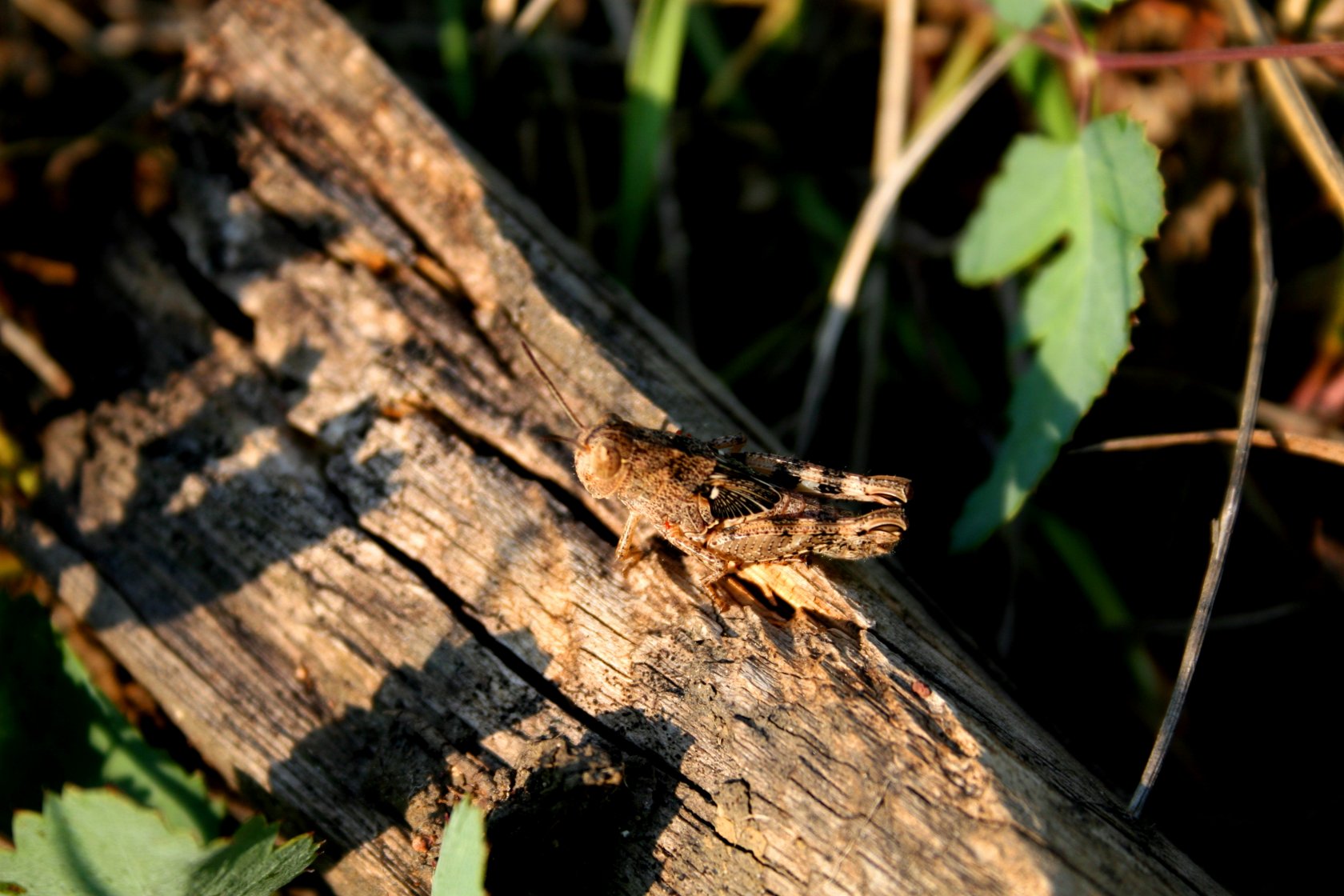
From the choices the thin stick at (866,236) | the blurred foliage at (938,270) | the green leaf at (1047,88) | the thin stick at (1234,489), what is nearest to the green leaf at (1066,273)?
the blurred foliage at (938,270)

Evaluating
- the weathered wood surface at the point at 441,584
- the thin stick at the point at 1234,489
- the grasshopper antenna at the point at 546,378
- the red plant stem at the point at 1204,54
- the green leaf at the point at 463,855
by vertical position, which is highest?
the red plant stem at the point at 1204,54

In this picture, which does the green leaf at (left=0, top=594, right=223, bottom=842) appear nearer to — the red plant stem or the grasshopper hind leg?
the grasshopper hind leg

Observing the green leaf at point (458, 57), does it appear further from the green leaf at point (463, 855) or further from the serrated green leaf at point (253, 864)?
the green leaf at point (463, 855)

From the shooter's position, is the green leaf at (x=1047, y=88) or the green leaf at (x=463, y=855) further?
the green leaf at (x=1047, y=88)

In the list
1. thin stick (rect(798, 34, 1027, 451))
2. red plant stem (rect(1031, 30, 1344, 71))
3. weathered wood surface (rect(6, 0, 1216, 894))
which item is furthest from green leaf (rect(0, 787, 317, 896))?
red plant stem (rect(1031, 30, 1344, 71))

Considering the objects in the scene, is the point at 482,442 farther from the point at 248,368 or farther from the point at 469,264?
the point at 248,368

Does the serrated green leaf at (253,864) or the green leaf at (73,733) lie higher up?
the serrated green leaf at (253,864)
